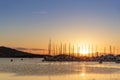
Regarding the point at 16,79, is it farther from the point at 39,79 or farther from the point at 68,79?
the point at 68,79

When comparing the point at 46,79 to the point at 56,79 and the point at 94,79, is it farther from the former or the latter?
the point at 94,79

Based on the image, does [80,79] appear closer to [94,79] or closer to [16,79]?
[94,79]

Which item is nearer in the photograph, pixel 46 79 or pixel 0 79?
pixel 0 79

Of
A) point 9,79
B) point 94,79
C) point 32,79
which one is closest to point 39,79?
point 32,79

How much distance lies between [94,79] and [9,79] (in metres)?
15.2

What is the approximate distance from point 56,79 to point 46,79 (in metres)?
1.83

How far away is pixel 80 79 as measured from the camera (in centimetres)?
6412

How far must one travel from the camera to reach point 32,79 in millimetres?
61250

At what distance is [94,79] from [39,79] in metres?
9.91

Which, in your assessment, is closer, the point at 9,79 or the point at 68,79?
the point at 9,79

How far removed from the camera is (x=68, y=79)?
2532 inches

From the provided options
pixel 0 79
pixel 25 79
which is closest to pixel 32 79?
pixel 25 79

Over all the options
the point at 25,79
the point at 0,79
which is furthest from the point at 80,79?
the point at 0,79

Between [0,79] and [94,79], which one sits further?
[94,79]
